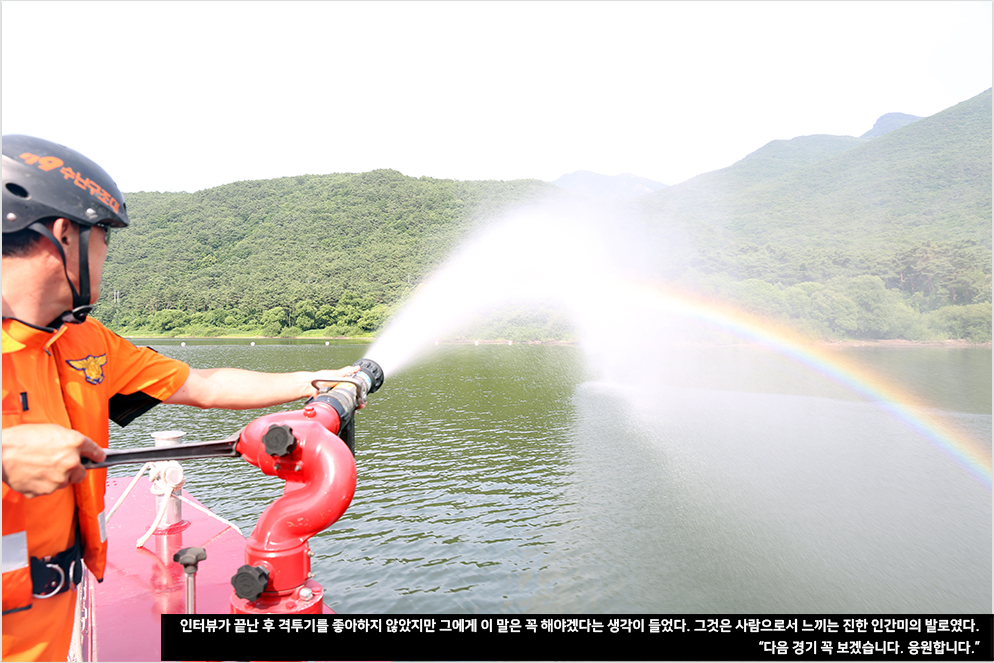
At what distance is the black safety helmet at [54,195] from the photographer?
2.35m

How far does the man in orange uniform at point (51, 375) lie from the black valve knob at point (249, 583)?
731 mm

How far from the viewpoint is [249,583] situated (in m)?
3.13

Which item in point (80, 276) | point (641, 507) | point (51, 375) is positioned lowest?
point (641, 507)

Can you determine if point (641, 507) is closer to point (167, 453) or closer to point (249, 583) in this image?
point (249, 583)

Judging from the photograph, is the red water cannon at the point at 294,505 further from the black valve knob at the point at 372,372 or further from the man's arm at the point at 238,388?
the black valve knob at the point at 372,372

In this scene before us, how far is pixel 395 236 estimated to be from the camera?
148 metres

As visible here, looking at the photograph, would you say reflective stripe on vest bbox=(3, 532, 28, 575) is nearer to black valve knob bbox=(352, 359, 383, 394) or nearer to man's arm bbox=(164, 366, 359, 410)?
man's arm bbox=(164, 366, 359, 410)

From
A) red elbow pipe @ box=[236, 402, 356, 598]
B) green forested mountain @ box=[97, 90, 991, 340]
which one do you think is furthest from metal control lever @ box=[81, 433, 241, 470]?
green forested mountain @ box=[97, 90, 991, 340]
